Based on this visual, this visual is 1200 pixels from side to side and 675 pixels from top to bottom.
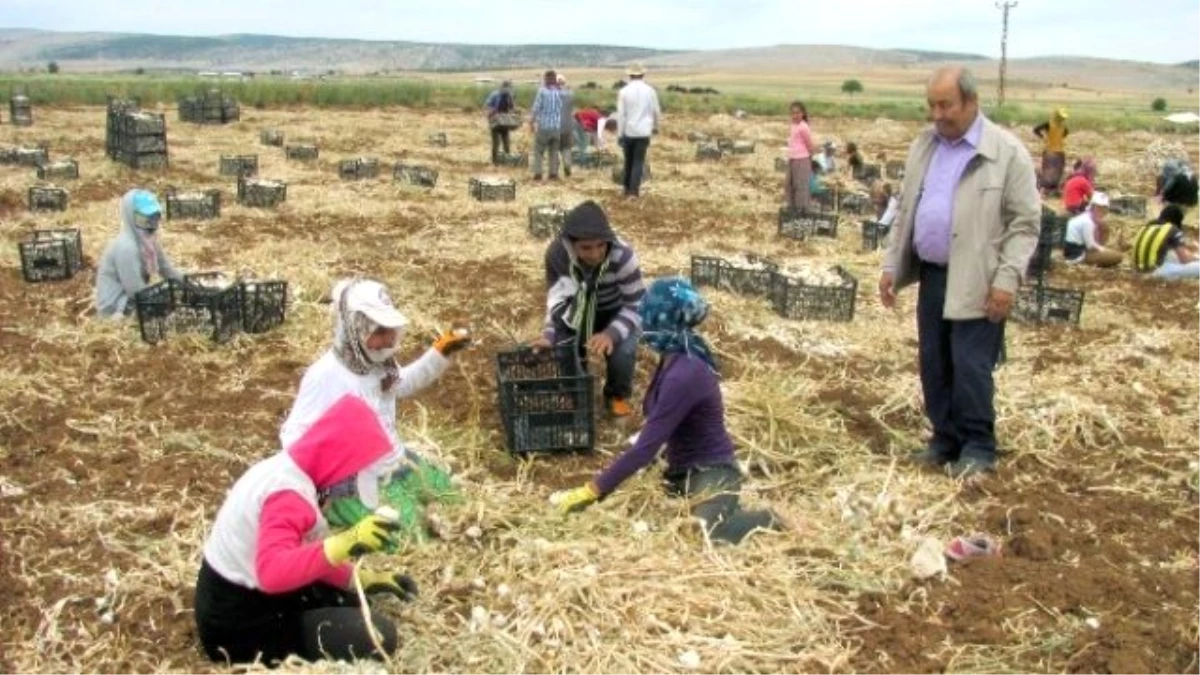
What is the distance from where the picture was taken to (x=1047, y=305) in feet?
29.2

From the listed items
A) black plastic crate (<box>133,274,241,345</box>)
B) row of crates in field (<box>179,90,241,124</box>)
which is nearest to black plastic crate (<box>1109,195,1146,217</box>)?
black plastic crate (<box>133,274,241,345</box>)

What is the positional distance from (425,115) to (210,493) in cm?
2704

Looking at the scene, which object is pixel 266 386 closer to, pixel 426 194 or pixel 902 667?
pixel 902 667

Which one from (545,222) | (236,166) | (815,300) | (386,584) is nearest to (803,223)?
(545,222)

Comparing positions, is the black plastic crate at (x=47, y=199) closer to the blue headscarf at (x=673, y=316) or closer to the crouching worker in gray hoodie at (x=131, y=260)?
the crouching worker in gray hoodie at (x=131, y=260)

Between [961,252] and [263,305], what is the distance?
16.4 feet

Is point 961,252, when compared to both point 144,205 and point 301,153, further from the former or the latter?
point 301,153

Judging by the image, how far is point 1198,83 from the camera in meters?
134

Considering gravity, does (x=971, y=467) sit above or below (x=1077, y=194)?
below

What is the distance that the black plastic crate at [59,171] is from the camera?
14.7 meters

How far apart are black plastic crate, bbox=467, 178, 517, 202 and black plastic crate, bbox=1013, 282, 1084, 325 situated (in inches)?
290

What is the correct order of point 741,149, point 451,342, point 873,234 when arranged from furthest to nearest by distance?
1. point 741,149
2. point 873,234
3. point 451,342

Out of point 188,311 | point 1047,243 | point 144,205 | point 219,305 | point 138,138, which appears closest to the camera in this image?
point 219,305

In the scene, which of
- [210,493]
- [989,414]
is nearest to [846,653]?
[989,414]
